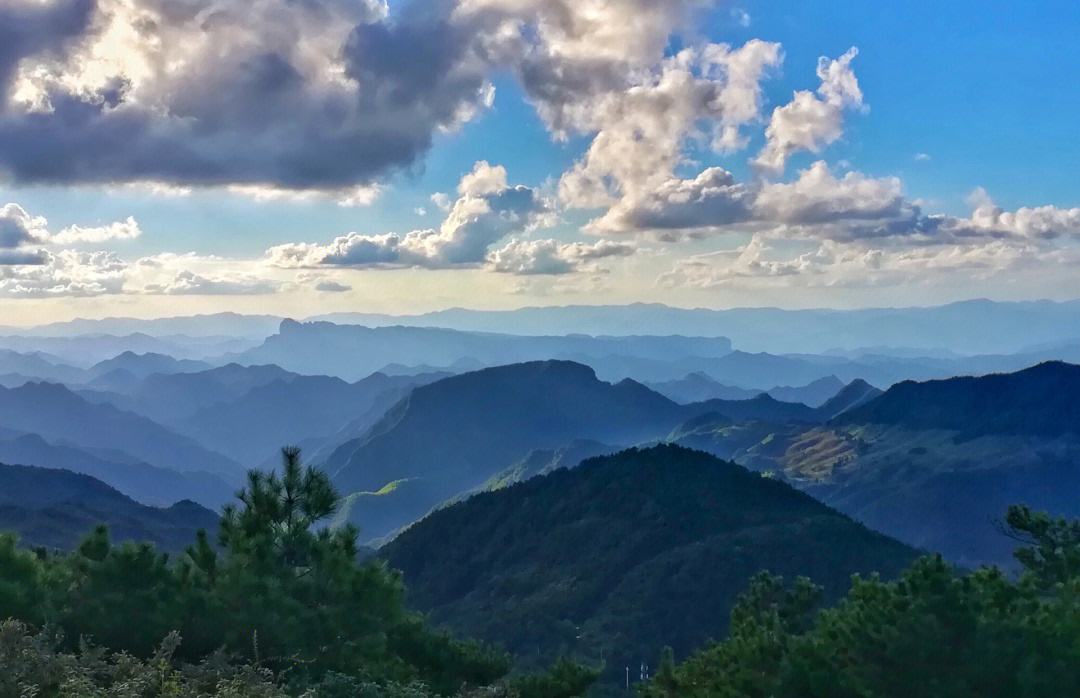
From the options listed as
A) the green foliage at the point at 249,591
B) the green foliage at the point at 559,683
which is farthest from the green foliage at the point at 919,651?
the green foliage at the point at 249,591

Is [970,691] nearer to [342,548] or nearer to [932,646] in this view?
[932,646]

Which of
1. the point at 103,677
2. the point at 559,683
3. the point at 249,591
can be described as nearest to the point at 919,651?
the point at 559,683

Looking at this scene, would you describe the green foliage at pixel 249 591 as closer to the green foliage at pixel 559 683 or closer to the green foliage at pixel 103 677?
the green foliage at pixel 559 683

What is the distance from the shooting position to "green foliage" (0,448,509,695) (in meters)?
35.8

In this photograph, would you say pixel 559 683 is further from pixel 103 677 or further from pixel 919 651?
pixel 103 677

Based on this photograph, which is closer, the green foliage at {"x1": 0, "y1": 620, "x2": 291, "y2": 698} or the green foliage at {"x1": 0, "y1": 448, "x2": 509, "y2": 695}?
the green foliage at {"x1": 0, "y1": 620, "x2": 291, "y2": 698}

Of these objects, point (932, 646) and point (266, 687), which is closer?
point (266, 687)

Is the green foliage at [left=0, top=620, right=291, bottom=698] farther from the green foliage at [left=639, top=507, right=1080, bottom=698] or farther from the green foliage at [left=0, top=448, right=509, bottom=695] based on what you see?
the green foliage at [left=639, top=507, right=1080, bottom=698]

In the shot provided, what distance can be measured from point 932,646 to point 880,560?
17070 centimetres

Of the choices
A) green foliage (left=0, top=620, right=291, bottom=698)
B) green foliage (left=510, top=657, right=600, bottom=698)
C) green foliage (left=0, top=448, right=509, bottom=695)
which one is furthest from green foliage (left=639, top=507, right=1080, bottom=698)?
green foliage (left=0, top=620, right=291, bottom=698)

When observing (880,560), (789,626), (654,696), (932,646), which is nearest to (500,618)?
(880,560)

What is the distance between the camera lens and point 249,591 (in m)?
38.6

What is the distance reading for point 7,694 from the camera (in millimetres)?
19812

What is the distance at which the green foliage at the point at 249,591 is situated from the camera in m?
35.8
